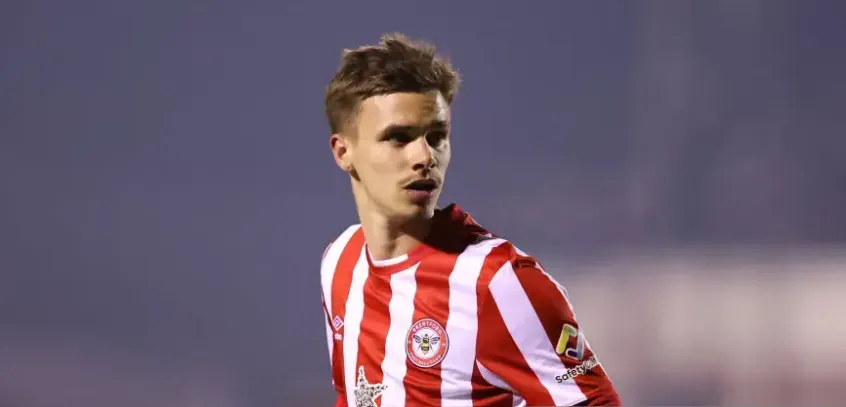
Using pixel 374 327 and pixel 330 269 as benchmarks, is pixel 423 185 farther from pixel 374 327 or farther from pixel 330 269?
pixel 330 269

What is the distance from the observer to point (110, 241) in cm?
330

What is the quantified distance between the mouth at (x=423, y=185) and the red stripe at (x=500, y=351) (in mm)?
188

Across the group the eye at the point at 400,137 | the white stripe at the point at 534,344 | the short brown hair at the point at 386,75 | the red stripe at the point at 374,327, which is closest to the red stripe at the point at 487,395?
the white stripe at the point at 534,344

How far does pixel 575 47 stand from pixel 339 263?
1521mm

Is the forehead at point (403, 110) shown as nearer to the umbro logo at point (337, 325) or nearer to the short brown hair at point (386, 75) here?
the short brown hair at point (386, 75)

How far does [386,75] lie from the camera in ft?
5.73

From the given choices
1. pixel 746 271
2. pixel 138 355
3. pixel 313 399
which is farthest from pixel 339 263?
pixel 746 271

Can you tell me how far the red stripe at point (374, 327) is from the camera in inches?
72.8

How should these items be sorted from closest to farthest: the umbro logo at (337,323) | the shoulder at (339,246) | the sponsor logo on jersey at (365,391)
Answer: the sponsor logo on jersey at (365,391), the umbro logo at (337,323), the shoulder at (339,246)

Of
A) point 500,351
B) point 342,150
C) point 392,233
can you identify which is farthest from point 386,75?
point 500,351

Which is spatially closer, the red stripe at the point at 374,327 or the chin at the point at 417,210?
the chin at the point at 417,210

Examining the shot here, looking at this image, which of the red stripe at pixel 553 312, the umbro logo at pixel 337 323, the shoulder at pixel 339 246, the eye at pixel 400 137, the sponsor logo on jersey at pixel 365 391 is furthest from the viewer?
the shoulder at pixel 339 246

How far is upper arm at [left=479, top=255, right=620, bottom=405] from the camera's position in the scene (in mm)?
1634

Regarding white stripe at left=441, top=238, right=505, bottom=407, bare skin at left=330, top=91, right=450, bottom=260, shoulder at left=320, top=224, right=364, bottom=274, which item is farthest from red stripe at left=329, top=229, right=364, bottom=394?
white stripe at left=441, top=238, right=505, bottom=407
